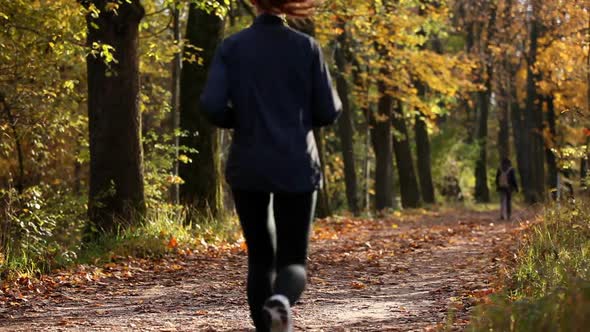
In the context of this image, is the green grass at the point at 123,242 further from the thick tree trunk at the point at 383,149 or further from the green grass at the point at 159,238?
the thick tree trunk at the point at 383,149

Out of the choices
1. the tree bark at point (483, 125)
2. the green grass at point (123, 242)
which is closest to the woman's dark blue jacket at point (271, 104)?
the green grass at point (123, 242)

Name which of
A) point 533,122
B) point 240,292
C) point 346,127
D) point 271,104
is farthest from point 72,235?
point 533,122

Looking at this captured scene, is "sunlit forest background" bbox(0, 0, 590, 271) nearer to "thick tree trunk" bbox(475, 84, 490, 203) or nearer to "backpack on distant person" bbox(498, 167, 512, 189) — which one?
"thick tree trunk" bbox(475, 84, 490, 203)

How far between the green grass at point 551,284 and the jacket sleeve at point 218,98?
70.2 inches

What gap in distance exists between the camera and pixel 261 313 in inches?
194

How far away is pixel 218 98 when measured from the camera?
4.73 m

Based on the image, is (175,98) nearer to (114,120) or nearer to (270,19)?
(114,120)

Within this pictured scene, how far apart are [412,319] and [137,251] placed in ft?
18.2

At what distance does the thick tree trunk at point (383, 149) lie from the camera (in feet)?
95.7

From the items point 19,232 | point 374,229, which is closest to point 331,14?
point 374,229

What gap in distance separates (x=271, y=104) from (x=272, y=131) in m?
0.15

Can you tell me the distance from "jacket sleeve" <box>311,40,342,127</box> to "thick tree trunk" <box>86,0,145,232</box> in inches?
326

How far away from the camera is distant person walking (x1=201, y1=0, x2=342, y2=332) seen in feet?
15.6

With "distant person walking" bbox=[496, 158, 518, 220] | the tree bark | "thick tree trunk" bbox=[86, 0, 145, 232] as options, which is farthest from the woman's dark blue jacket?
the tree bark
